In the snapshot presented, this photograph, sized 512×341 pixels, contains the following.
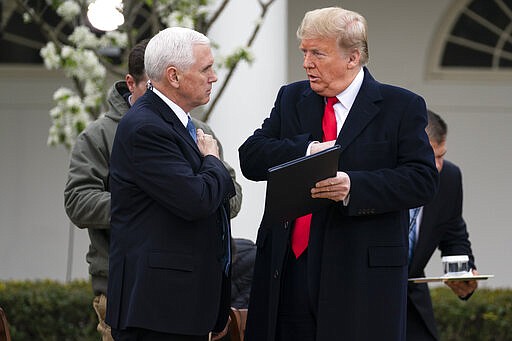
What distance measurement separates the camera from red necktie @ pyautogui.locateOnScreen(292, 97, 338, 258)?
464cm

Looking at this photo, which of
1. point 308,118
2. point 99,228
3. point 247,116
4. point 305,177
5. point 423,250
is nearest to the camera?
point 305,177

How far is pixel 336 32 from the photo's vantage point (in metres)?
4.56

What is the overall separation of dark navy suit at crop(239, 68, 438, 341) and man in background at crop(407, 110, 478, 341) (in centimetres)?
108

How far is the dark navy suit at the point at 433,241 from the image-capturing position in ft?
18.7

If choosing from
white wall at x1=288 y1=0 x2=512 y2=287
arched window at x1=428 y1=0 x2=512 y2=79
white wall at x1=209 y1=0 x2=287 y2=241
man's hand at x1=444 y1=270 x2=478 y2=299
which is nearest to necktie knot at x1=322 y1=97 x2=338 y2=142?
man's hand at x1=444 y1=270 x2=478 y2=299

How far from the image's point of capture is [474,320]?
938cm

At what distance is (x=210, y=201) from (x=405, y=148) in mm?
817

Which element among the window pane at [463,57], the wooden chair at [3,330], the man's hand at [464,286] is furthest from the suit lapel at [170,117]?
the window pane at [463,57]

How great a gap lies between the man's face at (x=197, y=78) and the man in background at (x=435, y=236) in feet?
5.32

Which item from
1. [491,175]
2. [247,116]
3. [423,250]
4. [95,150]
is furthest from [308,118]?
[491,175]

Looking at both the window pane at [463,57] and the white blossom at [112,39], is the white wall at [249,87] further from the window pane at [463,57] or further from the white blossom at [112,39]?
the window pane at [463,57]

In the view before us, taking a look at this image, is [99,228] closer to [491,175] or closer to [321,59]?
[321,59]

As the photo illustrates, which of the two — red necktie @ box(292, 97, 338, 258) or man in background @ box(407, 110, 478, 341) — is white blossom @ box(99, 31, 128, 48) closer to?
man in background @ box(407, 110, 478, 341)

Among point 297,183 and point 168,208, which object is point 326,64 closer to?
Result: point 297,183
